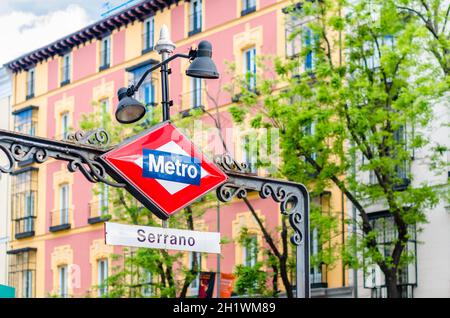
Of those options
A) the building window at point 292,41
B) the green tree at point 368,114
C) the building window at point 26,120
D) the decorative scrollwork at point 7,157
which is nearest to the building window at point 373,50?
the green tree at point 368,114

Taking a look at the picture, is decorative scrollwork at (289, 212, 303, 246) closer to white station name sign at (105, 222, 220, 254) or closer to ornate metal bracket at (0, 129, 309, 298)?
ornate metal bracket at (0, 129, 309, 298)

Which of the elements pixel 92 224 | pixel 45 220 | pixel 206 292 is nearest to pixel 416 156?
pixel 206 292

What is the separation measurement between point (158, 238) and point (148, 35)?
3527 cm

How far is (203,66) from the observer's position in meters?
14.0

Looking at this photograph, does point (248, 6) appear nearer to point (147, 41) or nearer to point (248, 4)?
point (248, 4)

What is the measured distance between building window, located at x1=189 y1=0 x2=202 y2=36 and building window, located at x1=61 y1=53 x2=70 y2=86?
885 centimetres

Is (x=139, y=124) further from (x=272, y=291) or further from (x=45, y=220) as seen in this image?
(x=45, y=220)

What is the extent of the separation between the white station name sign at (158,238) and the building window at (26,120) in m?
40.2

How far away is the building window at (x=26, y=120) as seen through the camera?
51.5m

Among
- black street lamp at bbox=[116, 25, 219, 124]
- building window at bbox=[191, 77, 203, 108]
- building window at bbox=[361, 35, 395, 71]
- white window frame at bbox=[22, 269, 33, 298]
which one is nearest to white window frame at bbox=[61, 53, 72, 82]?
white window frame at bbox=[22, 269, 33, 298]

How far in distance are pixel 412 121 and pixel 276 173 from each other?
3936 mm

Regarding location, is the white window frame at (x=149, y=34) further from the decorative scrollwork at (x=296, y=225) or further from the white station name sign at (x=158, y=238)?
the white station name sign at (x=158, y=238)

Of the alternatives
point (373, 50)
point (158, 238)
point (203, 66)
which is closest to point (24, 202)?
point (373, 50)

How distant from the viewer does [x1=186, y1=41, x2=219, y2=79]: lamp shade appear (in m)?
13.9
